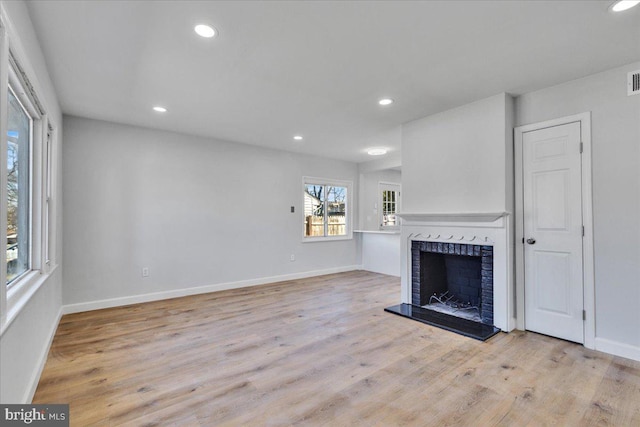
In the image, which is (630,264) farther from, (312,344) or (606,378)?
(312,344)

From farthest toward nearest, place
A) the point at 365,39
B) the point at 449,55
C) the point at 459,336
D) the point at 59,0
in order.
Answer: the point at 459,336, the point at 449,55, the point at 365,39, the point at 59,0

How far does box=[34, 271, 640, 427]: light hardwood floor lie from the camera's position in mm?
1862

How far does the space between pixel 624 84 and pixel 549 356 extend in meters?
2.44

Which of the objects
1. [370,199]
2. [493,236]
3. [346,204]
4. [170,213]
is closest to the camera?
[493,236]

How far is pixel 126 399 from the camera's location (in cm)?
203

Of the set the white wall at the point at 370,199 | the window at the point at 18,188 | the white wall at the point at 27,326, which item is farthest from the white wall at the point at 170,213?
the window at the point at 18,188

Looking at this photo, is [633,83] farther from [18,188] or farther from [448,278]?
[18,188]

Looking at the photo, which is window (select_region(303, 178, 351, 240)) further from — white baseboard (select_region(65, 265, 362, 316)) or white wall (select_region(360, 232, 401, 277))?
white baseboard (select_region(65, 265, 362, 316))

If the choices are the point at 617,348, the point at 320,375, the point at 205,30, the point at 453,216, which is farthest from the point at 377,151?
the point at 320,375

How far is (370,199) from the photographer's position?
23.5 ft

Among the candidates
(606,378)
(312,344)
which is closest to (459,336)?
(606,378)

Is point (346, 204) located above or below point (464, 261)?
above

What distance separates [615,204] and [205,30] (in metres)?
3.63

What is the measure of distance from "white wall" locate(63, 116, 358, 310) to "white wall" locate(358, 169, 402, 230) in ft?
4.97
